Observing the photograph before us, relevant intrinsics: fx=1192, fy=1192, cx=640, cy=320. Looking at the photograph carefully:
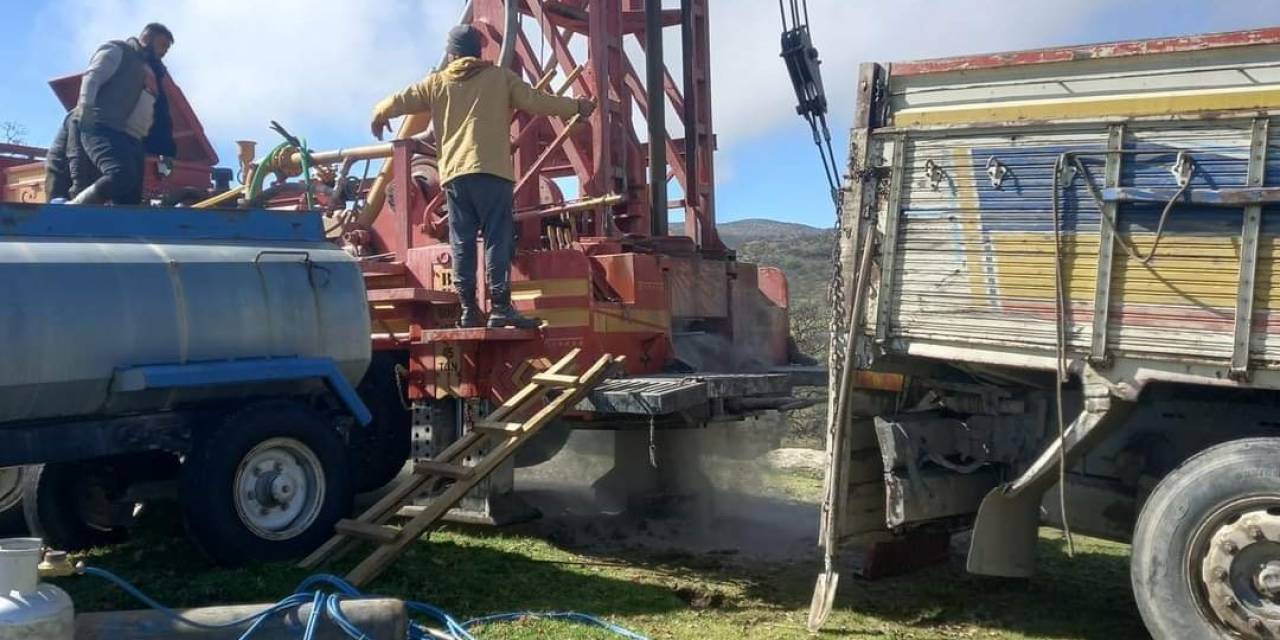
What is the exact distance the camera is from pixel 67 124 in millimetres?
7559

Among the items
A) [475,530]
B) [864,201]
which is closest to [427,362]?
[475,530]

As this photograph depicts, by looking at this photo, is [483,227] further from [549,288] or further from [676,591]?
[676,591]

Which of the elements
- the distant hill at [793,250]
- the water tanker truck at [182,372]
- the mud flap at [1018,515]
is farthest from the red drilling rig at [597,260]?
the distant hill at [793,250]

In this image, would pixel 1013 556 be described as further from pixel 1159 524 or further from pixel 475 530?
pixel 475 530

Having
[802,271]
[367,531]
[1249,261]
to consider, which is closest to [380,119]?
[367,531]

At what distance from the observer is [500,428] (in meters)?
6.54

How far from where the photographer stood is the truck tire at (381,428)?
8.17m

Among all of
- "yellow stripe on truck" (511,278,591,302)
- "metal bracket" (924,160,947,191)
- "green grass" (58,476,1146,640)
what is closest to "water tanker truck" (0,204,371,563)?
"green grass" (58,476,1146,640)

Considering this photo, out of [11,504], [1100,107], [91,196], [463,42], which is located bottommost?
[11,504]

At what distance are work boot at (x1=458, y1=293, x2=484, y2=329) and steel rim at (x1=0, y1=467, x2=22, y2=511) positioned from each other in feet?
8.89

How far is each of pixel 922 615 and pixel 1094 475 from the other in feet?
3.58

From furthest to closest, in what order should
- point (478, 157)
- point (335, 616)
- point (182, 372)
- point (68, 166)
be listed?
point (68, 166), point (478, 157), point (182, 372), point (335, 616)

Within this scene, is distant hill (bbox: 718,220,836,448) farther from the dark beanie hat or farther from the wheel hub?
the dark beanie hat

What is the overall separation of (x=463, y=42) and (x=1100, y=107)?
13.2 feet
